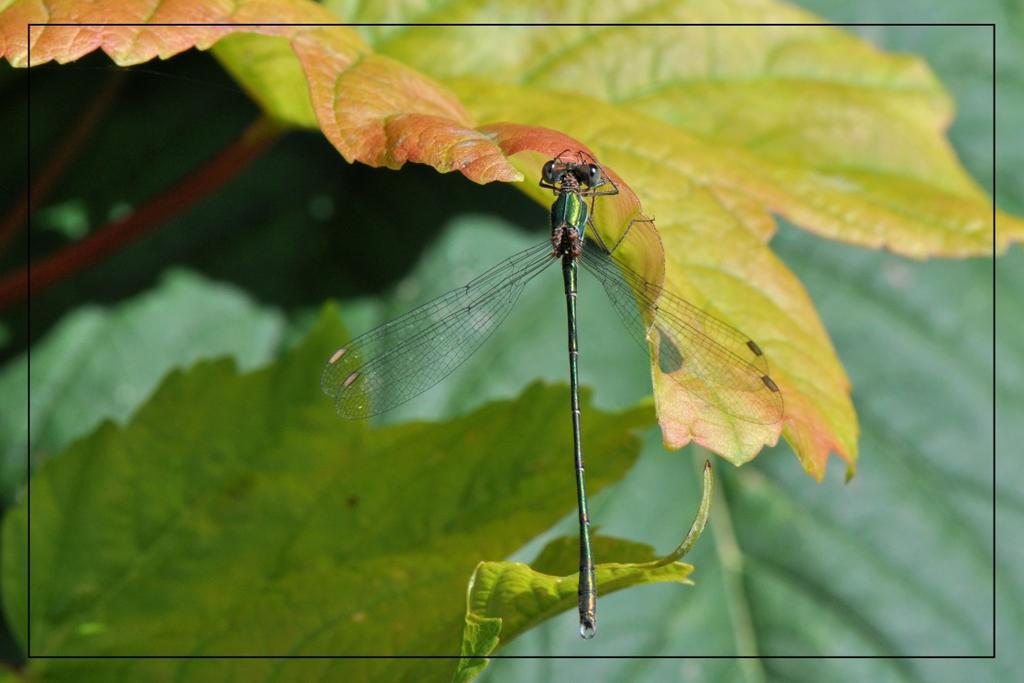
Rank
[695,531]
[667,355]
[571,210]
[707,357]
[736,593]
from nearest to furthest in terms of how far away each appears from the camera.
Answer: [695,531], [667,355], [707,357], [571,210], [736,593]

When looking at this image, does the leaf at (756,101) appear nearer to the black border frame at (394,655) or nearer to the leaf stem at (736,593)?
the black border frame at (394,655)

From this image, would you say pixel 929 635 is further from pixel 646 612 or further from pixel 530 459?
pixel 530 459

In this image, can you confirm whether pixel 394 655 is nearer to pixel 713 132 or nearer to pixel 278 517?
pixel 278 517

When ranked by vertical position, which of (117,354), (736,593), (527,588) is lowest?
(527,588)

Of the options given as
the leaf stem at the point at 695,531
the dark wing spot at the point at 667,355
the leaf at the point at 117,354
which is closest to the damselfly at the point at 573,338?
the dark wing spot at the point at 667,355

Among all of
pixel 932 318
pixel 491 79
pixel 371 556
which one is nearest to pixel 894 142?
pixel 932 318

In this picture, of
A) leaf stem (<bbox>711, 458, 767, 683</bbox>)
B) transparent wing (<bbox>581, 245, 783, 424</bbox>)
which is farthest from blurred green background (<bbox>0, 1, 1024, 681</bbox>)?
transparent wing (<bbox>581, 245, 783, 424</bbox>)

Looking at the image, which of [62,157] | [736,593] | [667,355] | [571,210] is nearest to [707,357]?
[667,355]
